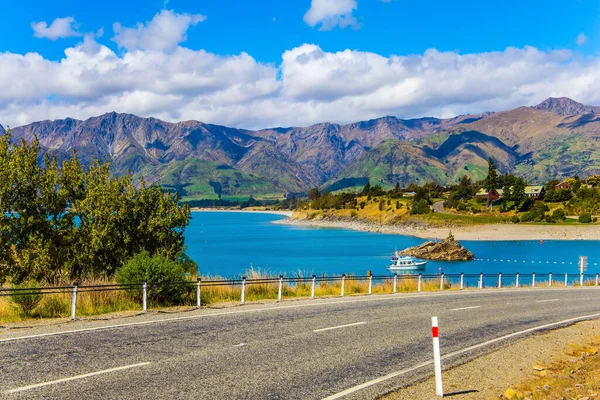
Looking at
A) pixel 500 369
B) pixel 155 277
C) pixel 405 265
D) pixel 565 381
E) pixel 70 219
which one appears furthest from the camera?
pixel 405 265

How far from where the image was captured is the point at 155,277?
1920 centimetres

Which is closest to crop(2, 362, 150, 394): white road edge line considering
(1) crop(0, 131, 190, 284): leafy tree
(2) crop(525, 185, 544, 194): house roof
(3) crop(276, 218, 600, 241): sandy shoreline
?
(1) crop(0, 131, 190, 284): leafy tree

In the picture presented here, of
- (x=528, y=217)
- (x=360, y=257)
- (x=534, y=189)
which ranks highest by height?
(x=534, y=189)

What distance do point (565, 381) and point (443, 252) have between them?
9241 centimetres

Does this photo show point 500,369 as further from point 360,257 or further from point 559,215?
point 559,215

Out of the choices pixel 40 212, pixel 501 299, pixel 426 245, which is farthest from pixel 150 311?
pixel 426 245

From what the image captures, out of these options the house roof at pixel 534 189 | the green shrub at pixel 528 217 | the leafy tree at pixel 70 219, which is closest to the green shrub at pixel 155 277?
the leafy tree at pixel 70 219

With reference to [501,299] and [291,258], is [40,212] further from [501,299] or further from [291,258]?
[291,258]

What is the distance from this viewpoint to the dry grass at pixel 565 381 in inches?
368

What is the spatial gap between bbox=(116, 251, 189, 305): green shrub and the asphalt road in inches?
97.1

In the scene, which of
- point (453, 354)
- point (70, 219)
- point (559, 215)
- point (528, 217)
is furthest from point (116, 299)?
point (559, 215)

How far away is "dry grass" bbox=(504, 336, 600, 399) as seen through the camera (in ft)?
30.6

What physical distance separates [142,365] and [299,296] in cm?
1456

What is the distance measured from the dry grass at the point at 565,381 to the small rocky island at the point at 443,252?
87362 mm
